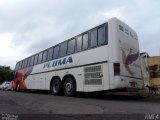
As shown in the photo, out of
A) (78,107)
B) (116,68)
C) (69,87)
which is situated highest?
(116,68)

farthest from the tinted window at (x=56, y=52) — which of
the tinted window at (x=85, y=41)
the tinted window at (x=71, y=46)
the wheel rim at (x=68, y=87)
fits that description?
the tinted window at (x=85, y=41)

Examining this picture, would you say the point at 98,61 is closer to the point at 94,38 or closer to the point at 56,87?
the point at 94,38

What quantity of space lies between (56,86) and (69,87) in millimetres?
1862

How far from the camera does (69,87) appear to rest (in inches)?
556

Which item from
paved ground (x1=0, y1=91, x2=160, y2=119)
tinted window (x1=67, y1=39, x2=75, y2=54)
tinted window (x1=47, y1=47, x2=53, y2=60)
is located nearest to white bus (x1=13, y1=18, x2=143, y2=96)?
tinted window (x1=67, y1=39, x2=75, y2=54)

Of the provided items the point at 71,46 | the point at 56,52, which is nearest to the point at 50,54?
the point at 56,52

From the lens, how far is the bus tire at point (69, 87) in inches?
540

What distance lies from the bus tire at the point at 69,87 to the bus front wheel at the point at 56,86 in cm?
74

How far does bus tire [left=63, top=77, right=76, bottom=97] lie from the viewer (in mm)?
13711

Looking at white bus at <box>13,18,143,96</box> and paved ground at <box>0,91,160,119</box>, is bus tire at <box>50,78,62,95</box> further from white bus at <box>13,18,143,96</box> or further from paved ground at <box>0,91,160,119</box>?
paved ground at <box>0,91,160,119</box>

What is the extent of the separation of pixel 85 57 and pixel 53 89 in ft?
13.9

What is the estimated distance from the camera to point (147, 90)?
13727 mm

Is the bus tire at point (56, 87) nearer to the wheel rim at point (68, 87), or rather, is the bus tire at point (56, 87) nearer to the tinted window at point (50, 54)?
the wheel rim at point (68, 87)

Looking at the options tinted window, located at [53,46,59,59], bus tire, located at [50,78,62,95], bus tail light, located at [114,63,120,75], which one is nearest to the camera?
bus tail light, located at [114,63,120,75]
